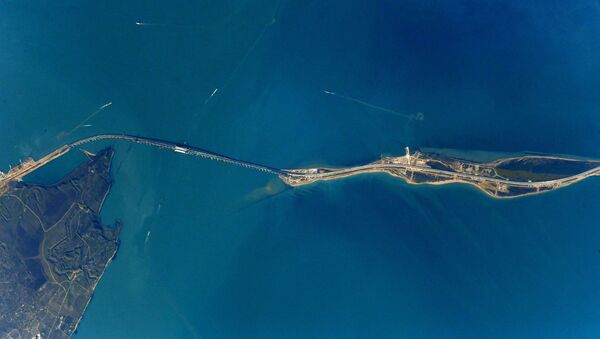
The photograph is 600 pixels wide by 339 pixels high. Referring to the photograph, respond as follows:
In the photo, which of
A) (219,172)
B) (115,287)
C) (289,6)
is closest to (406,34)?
Result: (289,6)

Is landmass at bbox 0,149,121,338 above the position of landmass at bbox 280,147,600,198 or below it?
below

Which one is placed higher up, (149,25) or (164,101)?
(149,25)

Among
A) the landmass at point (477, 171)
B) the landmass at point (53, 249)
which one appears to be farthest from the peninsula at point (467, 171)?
the landmass at point (53, 249)

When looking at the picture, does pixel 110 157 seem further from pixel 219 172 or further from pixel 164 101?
pixel 219 172

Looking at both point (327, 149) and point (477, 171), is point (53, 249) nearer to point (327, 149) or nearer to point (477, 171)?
point (327, 149)

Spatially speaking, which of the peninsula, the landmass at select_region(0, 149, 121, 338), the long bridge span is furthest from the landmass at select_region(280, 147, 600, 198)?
the landmass at select_region(0, 149, 121, 338)

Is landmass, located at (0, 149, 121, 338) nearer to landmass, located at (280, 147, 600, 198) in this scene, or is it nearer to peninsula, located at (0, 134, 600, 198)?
peninsula, located at (0, 134, 600, 198)
